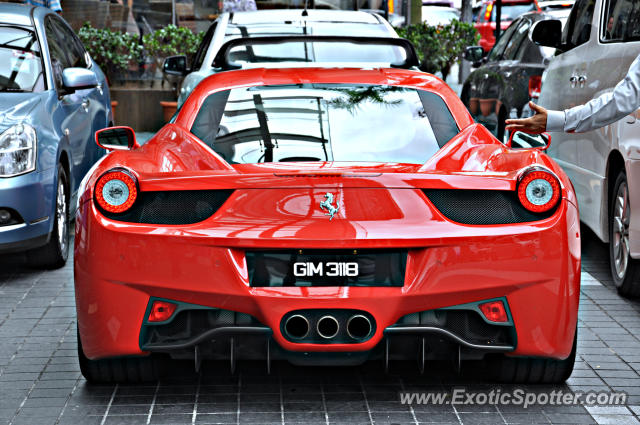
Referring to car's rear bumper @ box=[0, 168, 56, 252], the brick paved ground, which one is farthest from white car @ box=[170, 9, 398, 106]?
the brick paved ground

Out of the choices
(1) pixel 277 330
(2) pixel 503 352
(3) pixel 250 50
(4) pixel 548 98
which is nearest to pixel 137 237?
(1) pixel 277 330

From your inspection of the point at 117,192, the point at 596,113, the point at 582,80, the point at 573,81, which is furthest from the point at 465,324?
the point at 573,81

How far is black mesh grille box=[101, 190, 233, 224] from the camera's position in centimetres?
414

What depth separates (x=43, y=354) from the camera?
521 cm

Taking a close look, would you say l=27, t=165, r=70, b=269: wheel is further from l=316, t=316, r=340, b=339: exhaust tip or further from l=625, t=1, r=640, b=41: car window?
l=625, t=1, r=640, b=41: car window

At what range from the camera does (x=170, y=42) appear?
1580 cm

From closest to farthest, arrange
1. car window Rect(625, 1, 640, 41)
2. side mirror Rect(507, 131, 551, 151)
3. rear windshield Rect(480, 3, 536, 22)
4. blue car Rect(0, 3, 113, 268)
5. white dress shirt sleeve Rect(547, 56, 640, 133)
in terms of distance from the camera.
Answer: white dress shirt sleeve Rect(547, 56, 640, 133), side mirror Rect(507, 131, 551, 151), car window Rect(625, 1, 640, 41), blue car Rect(0, 3, 113, 268), rear windshield Rect(480, 3, 536, 22)

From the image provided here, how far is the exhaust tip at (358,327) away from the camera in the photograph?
13.4ft

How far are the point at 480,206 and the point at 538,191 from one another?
9.8 inches

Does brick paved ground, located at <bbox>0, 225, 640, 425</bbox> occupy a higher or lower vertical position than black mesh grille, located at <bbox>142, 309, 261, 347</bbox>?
lower

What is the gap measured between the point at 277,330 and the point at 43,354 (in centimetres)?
167

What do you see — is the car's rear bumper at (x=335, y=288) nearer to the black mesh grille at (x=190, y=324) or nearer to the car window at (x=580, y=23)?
the black mesh grille at (x=190, y=324)

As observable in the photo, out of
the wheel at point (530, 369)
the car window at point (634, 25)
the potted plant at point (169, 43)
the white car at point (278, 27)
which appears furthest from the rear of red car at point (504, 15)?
the wheel at point (530, 369)

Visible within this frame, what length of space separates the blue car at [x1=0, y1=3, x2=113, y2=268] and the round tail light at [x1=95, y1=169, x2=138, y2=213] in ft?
8.70
